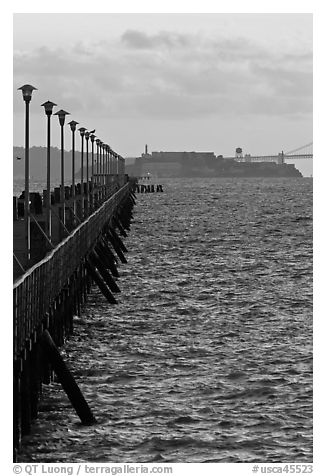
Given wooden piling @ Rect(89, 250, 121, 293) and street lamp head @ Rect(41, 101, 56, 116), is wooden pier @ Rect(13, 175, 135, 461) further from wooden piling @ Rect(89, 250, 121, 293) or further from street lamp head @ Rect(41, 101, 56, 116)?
wooden piling @ Rect(89, 250, 121, 293)

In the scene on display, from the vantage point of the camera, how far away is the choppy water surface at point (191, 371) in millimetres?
20797

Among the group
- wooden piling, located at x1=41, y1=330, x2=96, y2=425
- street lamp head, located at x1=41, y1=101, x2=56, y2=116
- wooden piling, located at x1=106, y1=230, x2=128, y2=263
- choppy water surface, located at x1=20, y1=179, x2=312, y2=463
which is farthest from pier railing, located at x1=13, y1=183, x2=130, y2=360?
wooden piling, located at x1=106, y1=230, x2=128, y2=263

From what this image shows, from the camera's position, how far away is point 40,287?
22.8m

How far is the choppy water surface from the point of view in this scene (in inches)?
819

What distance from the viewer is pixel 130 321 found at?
3603 cm

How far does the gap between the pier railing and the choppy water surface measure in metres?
2.00

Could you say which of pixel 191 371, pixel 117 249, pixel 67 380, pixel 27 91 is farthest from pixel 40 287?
pixel 117 249

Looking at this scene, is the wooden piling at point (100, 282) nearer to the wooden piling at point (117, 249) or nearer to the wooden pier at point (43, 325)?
the wooden pier at point (43, 325)

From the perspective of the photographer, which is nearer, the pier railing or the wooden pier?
the pier railing

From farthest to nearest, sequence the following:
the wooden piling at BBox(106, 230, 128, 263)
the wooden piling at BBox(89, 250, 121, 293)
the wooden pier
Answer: the wooden piling at BBox(106, 230, 128, 263) → the wooden piling at BBox(89, 250, 121, 293) → the wooden pier

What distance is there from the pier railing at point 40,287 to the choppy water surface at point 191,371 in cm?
200

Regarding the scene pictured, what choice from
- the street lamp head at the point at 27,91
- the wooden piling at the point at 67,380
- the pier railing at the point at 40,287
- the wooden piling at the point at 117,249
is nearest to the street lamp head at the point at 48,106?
the pier railing at the point at 40,287
